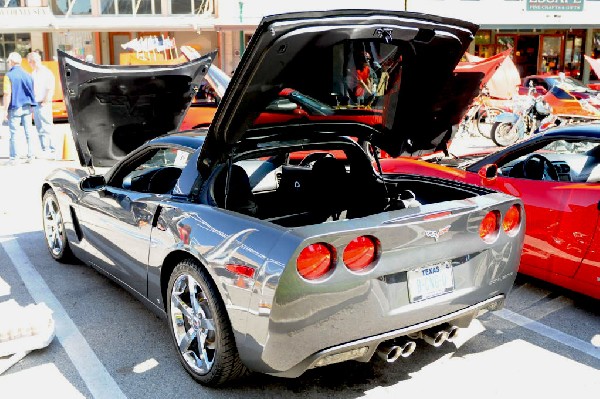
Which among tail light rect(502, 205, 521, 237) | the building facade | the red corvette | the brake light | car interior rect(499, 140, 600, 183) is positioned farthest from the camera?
the building facade

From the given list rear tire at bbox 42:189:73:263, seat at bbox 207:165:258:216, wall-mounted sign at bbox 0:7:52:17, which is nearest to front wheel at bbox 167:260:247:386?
seat at bbox 207:165:258:216

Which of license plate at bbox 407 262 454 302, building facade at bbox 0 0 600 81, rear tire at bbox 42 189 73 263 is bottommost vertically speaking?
rear tire at bbox 42 189 73 263

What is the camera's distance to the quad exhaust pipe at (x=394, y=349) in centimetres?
333

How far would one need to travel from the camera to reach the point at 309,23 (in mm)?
3234

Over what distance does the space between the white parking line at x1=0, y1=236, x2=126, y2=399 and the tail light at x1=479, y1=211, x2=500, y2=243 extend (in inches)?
86.1

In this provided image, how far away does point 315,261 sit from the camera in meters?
3.10

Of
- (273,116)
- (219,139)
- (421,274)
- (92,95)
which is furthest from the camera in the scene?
(92,95)

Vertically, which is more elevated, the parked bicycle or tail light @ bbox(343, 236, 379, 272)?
tail light @ bbox(343, 236, 379, 272)

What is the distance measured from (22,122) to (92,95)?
629 cm

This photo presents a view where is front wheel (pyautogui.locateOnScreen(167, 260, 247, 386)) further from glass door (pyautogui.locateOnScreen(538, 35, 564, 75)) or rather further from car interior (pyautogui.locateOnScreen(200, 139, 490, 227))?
glass door (pyautogui.locateOnScreen(538, 35, 564, 75))

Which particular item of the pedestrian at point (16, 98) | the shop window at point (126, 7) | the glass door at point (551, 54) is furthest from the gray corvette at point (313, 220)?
the glass door at point (551, 54)

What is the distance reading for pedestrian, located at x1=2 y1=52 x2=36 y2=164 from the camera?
1111 cm

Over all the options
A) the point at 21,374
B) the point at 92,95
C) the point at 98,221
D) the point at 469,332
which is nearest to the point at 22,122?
the point at 92,95

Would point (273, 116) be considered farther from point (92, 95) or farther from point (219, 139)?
point (92, 95)
